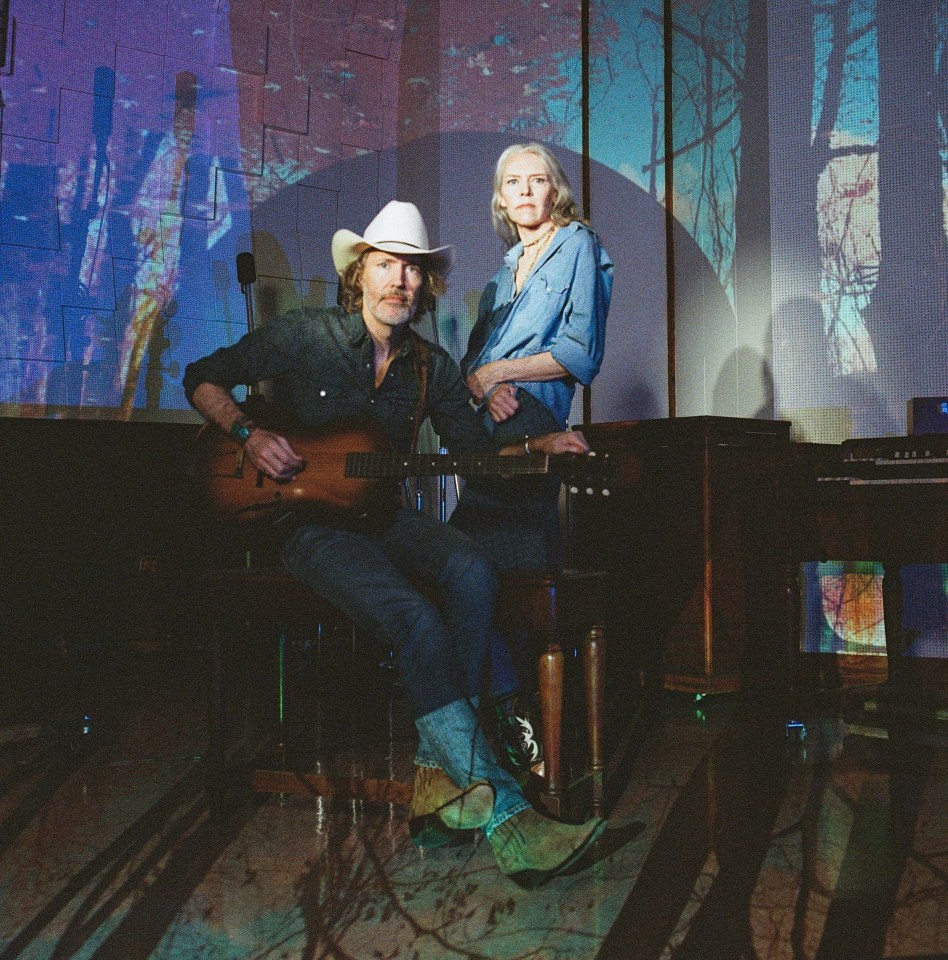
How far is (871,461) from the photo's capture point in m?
2.95

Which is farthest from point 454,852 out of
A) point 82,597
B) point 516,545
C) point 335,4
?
point 335,4

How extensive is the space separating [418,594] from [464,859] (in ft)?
1.69

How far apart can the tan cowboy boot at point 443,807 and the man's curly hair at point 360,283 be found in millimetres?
1124

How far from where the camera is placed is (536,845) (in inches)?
70.3

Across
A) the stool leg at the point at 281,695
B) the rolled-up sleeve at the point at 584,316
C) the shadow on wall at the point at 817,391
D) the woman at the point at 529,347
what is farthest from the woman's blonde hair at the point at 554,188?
the shadow on wall at the point at 817,391

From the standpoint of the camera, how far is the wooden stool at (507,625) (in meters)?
2.09

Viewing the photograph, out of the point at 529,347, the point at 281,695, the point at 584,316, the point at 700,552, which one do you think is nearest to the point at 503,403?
the point at 529,347

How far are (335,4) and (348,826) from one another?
11.9ft

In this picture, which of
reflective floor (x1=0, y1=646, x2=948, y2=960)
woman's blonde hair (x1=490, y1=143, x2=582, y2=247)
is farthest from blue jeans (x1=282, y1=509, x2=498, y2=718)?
woman's blonde hair (x1=490, y1=143, x2=582, y2=247)

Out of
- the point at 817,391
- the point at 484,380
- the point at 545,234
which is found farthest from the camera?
the point at 817,391

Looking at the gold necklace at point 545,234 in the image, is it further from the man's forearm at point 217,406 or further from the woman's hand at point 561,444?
the man's forearm at point 217,406

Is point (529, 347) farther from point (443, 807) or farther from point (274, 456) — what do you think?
point (443, 807)

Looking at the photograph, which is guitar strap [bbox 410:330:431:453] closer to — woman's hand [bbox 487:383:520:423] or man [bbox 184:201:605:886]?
man [bbox 184:201:605:886]

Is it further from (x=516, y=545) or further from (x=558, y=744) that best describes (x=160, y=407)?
(x=558, y=744)
